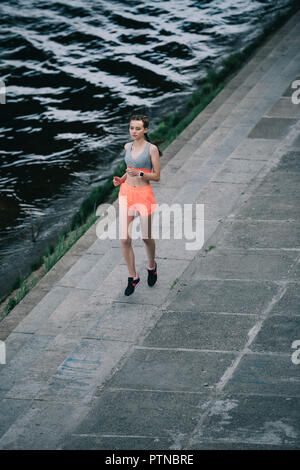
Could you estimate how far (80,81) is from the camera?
19.0m

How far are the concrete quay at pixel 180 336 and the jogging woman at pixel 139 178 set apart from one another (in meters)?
0.73

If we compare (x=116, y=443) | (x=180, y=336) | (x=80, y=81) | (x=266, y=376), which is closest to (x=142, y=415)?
(x=116, y=443)

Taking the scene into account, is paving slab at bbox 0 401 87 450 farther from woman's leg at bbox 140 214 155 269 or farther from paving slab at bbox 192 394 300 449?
woman's leg at bbox 140 214 155 269

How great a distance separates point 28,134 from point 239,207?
727 centimetres

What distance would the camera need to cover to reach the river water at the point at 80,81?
45.4 ft

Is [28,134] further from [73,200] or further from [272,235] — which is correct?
[272,235]

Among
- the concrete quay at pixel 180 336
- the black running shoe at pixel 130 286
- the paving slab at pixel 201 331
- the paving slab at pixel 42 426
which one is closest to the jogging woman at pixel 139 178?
the black running shoe at pixel 130 286

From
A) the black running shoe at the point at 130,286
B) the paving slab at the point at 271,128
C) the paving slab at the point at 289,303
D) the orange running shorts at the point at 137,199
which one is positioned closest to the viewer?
the paving slab at the point at 289,303

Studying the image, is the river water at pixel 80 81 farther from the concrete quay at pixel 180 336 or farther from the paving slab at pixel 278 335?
the paving slab at pixel 278 335

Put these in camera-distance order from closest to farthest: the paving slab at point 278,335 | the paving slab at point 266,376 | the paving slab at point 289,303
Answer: the paving slab at point 266,376 → the paving slab at point 278,335 → the paving slab at point 289,303

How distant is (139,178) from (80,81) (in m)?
11.3

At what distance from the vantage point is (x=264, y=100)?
1409 cm

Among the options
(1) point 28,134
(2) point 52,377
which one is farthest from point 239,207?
(1) point 28,134
